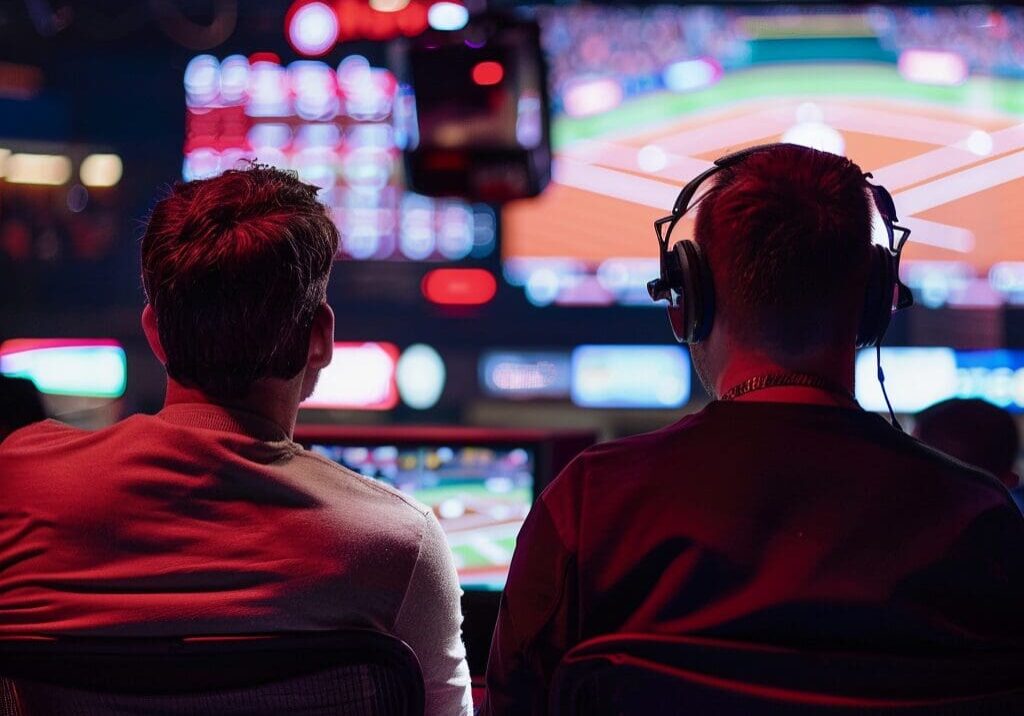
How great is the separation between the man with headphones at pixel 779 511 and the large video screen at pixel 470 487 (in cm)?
99

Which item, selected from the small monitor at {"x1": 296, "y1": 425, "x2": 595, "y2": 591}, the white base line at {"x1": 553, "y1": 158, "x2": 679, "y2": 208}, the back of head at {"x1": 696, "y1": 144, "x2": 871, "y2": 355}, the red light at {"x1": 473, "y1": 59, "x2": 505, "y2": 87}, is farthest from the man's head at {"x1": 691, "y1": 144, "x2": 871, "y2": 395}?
the white base line at {"x1": 553, "y1": 158, "x2": 679, "y2": 208}

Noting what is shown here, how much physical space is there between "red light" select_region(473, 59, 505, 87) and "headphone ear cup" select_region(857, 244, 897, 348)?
2.06m

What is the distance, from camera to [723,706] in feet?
2.46

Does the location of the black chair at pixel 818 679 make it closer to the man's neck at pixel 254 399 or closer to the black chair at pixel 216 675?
the black chair at pixel 216 675

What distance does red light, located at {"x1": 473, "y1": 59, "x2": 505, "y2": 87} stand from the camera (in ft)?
9.78

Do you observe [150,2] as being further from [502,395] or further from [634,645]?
[634,645]

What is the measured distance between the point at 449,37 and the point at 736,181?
6.97ft

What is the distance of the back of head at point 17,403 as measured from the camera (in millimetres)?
2057

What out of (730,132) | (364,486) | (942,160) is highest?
(730,132)

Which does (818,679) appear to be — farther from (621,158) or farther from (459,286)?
(459,286)

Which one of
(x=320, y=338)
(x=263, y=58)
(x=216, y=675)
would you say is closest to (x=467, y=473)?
(x=320, y=338)

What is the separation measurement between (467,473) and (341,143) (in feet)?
11.2

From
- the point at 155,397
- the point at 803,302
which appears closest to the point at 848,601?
the point at 803,302

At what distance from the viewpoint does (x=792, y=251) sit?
39.0 inches
